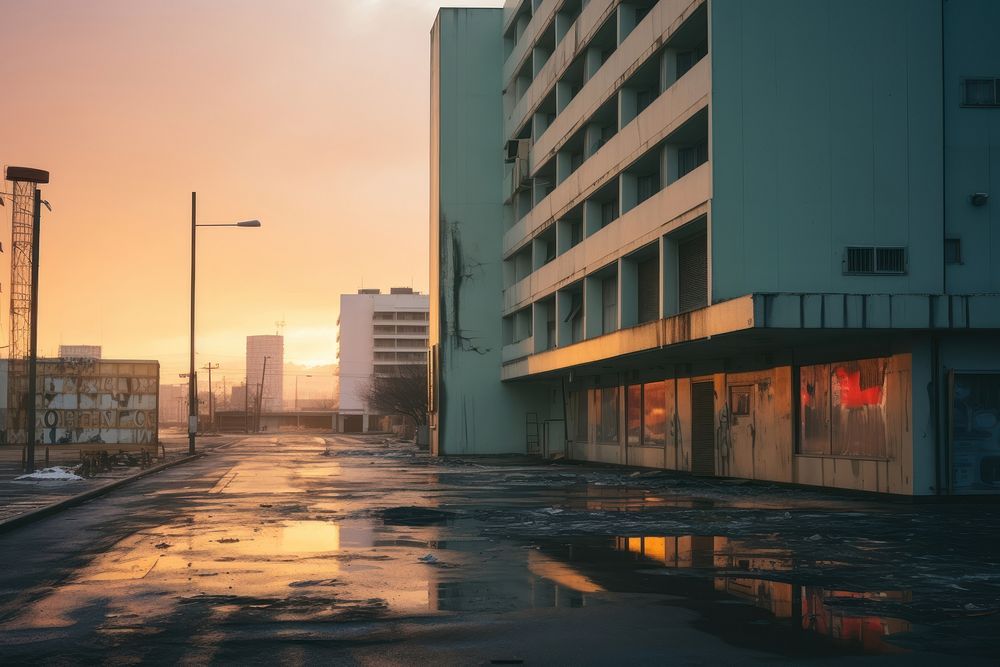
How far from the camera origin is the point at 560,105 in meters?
41.1

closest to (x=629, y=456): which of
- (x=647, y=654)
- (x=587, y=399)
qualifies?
(x=587, y=399)

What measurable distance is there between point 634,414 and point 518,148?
15043 mm

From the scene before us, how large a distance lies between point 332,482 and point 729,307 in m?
10.5

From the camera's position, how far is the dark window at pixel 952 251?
23.3m

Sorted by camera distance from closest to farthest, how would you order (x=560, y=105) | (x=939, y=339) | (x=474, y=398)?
(x=939, y=339), (x=560, y=105), (x=474, y=398)

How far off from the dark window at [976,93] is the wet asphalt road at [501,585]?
9.47 metres

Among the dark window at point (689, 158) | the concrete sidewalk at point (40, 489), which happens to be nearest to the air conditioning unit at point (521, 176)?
the dark window at point (689, 158)

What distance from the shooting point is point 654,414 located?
1367 inches

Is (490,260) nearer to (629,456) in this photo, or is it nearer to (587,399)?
(587,399)

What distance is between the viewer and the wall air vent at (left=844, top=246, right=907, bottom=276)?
2330cm

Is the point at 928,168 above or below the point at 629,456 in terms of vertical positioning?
above

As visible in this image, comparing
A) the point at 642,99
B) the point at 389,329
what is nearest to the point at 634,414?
the point at 642,99

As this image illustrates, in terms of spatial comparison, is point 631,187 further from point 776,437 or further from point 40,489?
point 40,489

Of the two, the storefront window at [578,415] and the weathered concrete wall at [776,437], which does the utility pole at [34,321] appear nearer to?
the weathered concrete wall at [776,437]
